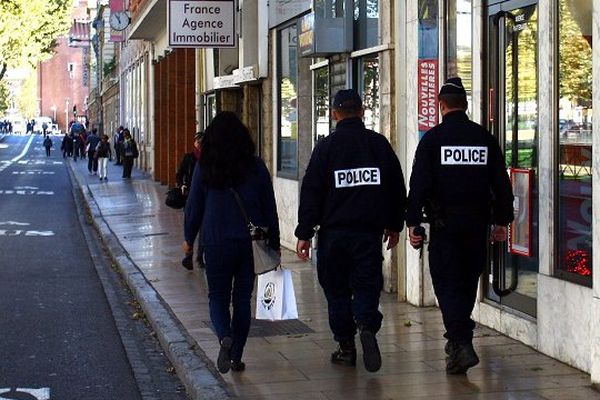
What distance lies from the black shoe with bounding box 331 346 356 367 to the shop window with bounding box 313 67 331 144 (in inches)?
257

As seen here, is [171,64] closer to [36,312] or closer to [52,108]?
Result: [36,312]

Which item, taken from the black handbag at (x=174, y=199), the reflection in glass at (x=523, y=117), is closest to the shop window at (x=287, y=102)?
the black handbag at (x=174, y=199)

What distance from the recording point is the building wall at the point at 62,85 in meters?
148

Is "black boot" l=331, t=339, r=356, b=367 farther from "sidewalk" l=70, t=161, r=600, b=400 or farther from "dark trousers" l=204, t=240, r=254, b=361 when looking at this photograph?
"dark trousers" l=204, t=240, r=254, b=361

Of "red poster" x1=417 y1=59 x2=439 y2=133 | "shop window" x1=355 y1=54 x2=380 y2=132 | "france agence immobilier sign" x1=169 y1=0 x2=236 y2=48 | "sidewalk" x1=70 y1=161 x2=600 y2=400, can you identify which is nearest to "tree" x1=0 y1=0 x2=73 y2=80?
"france agence immobilier sign" x1=169 y1=0 x2=236 y2=48

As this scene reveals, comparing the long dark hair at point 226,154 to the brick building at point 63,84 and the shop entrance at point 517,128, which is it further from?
→ the brick building at point 63,84

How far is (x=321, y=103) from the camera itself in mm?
14969

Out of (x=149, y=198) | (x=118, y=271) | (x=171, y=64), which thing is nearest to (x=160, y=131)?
(x=171, y=64)

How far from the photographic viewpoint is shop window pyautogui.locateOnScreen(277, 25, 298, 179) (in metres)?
16.3

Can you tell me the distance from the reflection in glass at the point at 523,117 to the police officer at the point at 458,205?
43.2 inches

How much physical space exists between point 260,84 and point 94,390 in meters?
11.3

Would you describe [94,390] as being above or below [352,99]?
below

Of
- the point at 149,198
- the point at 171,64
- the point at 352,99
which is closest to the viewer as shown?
the point at 352,99

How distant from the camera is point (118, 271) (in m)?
15.6
